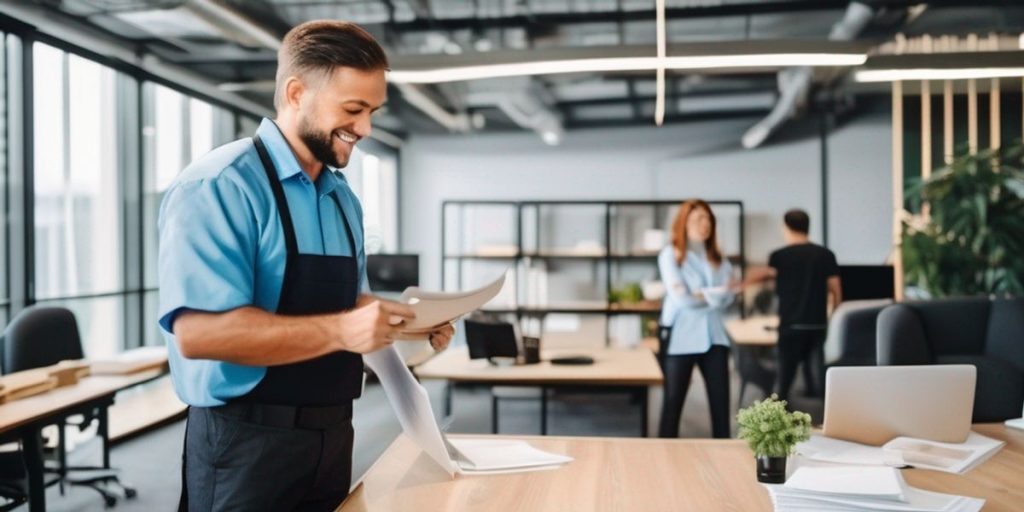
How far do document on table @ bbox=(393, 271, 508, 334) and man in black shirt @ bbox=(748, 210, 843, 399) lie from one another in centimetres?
394

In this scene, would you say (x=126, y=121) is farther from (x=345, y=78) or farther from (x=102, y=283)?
(x=345, y=78)

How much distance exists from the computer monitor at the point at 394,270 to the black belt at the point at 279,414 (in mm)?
5870

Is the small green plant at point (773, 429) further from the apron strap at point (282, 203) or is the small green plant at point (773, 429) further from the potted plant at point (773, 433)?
the apron strap at point (282, 203)

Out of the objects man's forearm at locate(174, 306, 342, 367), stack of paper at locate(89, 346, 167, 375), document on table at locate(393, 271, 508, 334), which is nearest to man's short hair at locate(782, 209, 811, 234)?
stack of paper at locate(89, 346, 167, 375)

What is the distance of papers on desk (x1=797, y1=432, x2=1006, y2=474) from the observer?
6.72 feet

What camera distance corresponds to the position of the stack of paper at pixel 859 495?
165cm

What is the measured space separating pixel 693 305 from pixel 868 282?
2.14 m

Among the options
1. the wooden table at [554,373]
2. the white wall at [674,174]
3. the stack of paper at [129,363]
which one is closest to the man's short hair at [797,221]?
the wooden table at [554,373]

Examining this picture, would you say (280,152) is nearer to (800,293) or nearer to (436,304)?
(436,304)

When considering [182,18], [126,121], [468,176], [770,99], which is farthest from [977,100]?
[126,121]

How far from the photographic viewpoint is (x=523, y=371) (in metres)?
4.45

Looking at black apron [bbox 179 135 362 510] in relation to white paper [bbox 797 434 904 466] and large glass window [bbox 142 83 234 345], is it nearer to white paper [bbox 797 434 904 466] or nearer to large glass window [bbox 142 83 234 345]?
white paper [bbox 797 434 904 466]

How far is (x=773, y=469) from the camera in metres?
1.91

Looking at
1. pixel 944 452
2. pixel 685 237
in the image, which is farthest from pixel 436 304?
pixel 685 237
